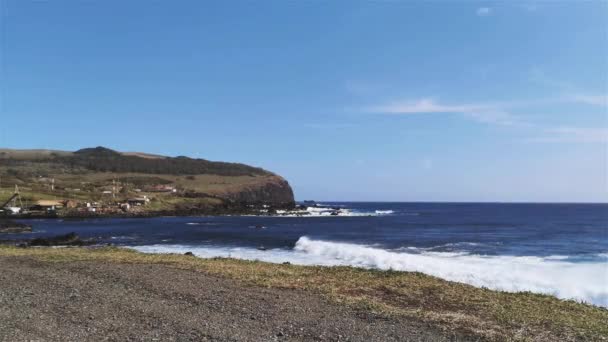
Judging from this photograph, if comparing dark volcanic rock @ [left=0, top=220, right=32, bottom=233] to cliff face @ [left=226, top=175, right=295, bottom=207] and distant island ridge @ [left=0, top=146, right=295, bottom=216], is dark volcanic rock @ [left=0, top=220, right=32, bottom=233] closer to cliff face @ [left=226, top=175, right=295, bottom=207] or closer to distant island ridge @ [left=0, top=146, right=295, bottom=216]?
distant island ridge @ [left=0, top=146, right=295, bottom=216]

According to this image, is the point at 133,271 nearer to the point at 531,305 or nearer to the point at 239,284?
the point at 239,284

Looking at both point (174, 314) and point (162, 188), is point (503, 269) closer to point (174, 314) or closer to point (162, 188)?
point (174, 314)

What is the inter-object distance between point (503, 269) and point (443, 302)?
531 inches

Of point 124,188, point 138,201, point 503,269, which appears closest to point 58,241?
point 503,269

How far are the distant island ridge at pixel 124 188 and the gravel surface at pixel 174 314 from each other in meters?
87.2

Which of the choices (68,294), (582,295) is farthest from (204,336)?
(582,295)

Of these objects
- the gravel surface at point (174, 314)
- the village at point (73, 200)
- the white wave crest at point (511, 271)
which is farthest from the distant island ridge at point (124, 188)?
the gravel surface at point (174, 314)

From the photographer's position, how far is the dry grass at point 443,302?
11.0 meters

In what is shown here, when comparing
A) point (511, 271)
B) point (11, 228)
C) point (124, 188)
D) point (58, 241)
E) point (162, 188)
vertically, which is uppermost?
point (162, 188)

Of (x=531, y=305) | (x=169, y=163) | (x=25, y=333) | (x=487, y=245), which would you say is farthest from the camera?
(x=169, y=163)

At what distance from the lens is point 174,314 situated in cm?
1116

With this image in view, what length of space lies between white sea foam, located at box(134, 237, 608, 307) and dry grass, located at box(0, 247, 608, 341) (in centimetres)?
487

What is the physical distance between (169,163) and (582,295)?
190800 mm

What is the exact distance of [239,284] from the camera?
1552 centimetres
